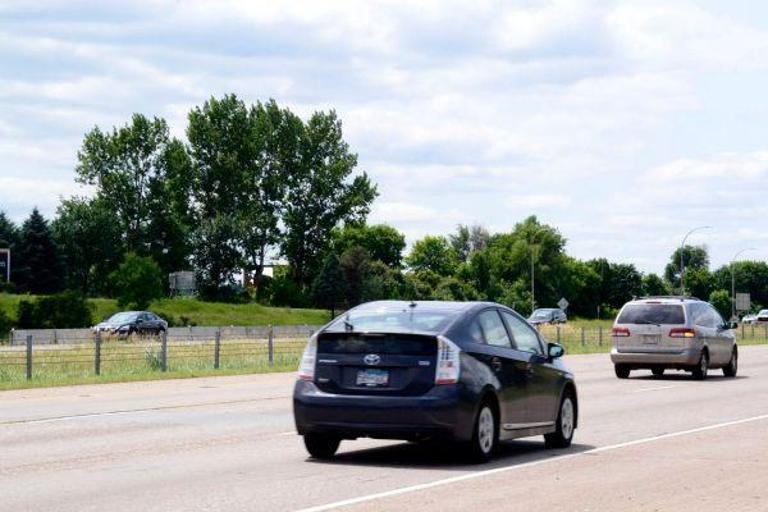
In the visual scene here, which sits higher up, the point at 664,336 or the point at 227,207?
the point at 227,207

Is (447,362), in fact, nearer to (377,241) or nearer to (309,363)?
(309,363)

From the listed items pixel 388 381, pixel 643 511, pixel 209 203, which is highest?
pixel 209 203

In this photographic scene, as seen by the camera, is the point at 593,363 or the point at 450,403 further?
the point at 593,363

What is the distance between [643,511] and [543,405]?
4606 mm

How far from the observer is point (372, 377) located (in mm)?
13039

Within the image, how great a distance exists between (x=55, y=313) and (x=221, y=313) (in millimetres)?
28601

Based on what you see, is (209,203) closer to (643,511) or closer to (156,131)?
(156,131)

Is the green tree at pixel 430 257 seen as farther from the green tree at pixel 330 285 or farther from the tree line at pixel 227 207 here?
the green tree at pixel 330 285

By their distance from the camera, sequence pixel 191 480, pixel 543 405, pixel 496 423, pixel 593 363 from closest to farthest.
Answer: pixel 191 480 → pixel 496 423 → pixel 543 405 → pixel 593 363

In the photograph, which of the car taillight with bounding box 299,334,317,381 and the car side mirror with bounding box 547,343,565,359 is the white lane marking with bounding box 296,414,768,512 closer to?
the car side mirror with bounding box 547,343,565,359

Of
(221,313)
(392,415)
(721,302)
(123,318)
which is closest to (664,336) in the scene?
(392,415)

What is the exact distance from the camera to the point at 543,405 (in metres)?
14.7

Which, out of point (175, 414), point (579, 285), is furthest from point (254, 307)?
point (175, 414)

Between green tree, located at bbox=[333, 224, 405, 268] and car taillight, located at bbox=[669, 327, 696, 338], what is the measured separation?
112357 mm
